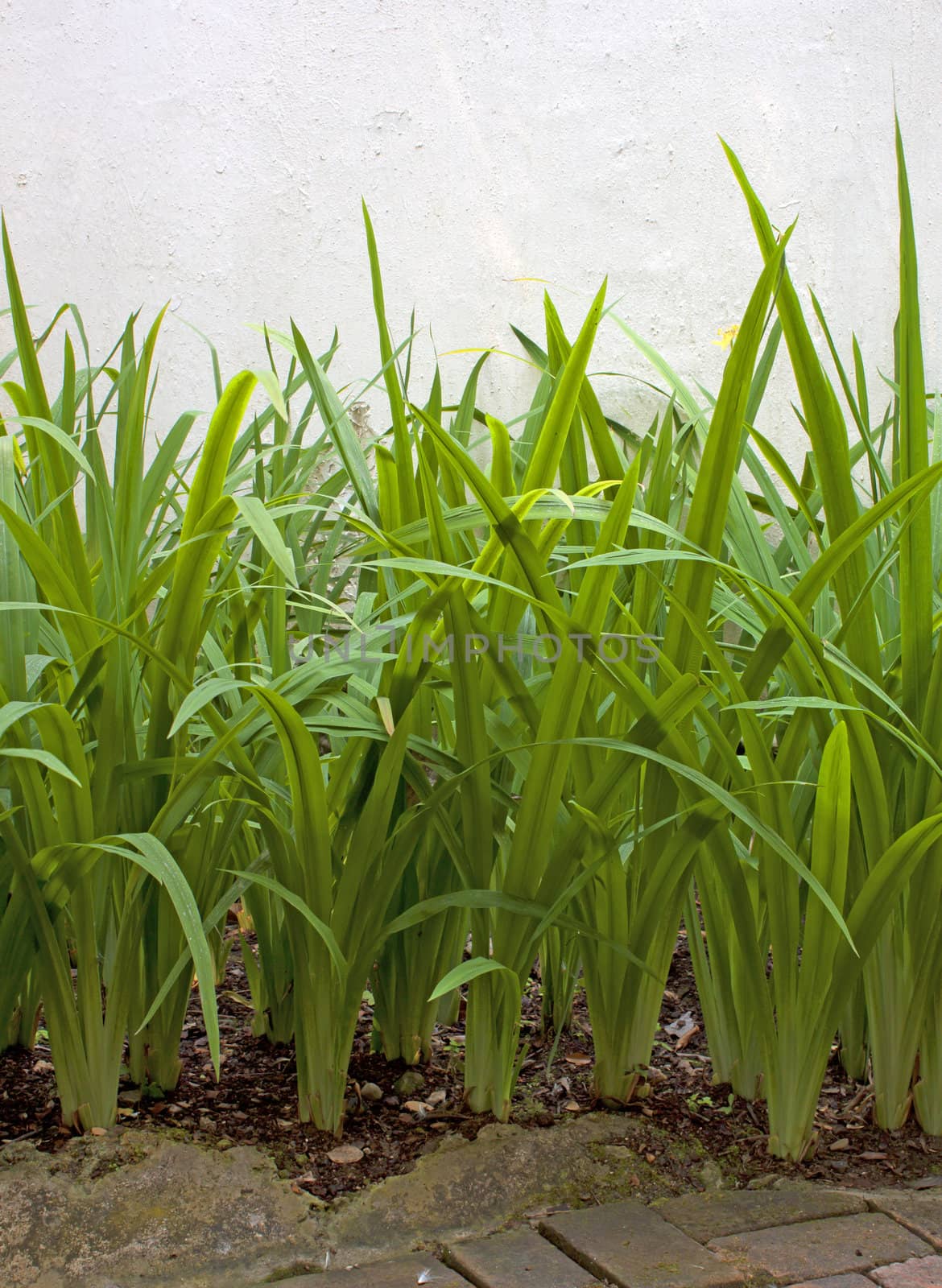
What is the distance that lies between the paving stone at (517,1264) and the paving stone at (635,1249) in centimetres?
1

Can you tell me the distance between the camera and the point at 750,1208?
0.89 meters

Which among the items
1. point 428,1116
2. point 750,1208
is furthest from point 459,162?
point 750,1208

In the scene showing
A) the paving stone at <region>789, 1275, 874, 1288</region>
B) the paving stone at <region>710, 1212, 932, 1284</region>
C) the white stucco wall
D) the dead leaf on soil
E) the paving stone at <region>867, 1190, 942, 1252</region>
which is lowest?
the paving stone at <region>867, 1190, 942, 1252</region>

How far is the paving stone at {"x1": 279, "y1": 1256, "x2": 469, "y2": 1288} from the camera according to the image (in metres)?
0.78

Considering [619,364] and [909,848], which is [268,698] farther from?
[619,364]

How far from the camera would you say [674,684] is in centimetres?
83

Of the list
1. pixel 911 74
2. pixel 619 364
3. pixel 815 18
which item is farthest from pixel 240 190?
pixel 911 74

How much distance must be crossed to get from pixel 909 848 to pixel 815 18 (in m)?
2.34

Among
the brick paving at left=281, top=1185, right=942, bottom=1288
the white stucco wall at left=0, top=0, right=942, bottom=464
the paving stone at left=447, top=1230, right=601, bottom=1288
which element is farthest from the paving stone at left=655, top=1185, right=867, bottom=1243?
the white stucco wall at left=0, top=0, right=942, bottom=464

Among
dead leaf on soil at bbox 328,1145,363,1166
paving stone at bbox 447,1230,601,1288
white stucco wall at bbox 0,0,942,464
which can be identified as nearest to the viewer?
paving stone at bbox 447,1230,601,1288

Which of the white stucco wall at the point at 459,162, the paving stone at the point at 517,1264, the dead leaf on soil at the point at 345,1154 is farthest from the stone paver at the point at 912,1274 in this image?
the white stucco wall at the point at 459,162

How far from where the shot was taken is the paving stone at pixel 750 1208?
34.0 inches

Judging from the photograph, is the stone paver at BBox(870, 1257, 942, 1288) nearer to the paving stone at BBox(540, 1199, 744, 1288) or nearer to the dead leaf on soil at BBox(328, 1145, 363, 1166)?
the paving stone at BBox(540, 1199, 744, 1288)

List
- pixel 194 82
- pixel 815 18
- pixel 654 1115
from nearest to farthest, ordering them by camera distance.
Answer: pixel 654 1115 → pixel 194 82 → pixel 815 18
